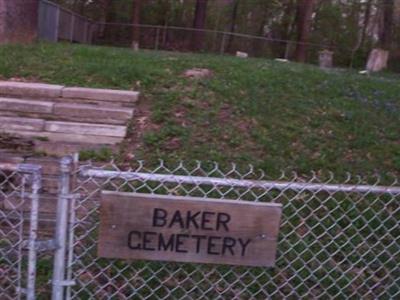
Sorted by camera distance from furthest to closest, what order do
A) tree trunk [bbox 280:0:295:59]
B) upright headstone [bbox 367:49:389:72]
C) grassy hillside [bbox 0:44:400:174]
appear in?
tree trunk [bbox 280:0:295:59], upright headstone [bbox 367:49:389:72], grassy hillside [bbox 0:44:400:174]

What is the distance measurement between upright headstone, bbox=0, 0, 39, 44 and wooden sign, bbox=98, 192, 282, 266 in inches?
314

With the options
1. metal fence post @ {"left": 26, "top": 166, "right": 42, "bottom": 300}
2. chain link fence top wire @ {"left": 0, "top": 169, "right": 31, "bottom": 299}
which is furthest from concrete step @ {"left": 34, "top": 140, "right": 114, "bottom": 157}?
metal fence post @ {"left": 26, "top": 166, "right": 42, "bottom": 300}

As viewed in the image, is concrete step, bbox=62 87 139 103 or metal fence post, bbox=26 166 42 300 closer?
metal fence post, bbox=26 166 42 300

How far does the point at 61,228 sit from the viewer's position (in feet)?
9.30

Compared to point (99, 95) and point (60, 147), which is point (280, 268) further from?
point (99, 95)

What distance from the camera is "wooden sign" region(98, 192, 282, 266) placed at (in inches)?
113

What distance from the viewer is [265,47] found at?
25344 mm

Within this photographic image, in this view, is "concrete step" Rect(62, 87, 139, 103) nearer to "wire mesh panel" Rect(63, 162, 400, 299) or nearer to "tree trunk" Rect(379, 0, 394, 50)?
"wire mesh panel" Rect(63, 162, 400, 299)

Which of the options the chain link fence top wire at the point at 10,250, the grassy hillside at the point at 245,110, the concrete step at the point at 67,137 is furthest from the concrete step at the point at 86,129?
the chain link fence top wire at the point at 10,250

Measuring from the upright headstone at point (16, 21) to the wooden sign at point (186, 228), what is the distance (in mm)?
7964

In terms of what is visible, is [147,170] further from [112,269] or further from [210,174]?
[112,269]

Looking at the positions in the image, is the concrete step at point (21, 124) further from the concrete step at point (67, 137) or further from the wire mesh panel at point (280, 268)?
the wire mesh panel at point (280, 268)

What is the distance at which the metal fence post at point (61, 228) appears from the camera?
278 centimetres

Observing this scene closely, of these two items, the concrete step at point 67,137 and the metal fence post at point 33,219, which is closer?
the metal fence post at point 33,219
